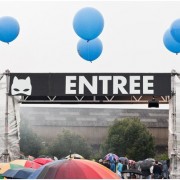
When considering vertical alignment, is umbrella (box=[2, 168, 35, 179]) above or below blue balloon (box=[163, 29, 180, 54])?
below

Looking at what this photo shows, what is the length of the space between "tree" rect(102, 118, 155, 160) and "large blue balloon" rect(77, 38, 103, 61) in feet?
97.6

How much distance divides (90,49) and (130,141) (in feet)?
103

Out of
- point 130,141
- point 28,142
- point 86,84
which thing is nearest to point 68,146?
point 28,142

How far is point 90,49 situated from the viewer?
15039 mm

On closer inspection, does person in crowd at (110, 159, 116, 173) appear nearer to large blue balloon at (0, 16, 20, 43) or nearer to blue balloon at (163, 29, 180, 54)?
blue balloon at (163, 29, 180, 54)

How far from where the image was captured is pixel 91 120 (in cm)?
5909

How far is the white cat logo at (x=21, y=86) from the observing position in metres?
19.3

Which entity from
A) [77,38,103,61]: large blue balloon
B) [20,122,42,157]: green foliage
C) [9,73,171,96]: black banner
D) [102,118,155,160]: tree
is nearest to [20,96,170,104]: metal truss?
[9,73,171,96]: black banner

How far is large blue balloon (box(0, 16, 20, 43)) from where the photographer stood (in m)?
14.2

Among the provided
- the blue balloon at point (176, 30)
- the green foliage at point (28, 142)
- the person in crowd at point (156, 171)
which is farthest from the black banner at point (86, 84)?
the green foliage at point (28, 142)

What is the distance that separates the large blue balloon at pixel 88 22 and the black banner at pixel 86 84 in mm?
6109

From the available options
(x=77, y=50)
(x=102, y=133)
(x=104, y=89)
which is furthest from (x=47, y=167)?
(x=102, y=133)

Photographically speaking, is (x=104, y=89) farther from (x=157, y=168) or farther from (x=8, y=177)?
(x=8, y=177)

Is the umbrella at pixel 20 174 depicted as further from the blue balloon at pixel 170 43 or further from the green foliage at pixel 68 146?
the green foliage at pixel 68 146
